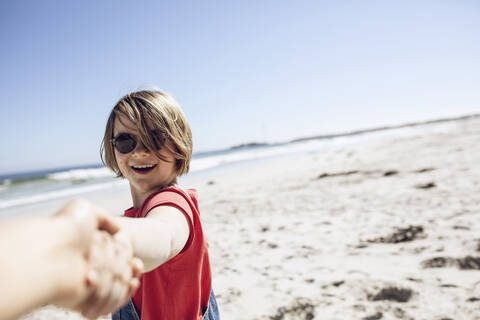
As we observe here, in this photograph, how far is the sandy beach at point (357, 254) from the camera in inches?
86.2

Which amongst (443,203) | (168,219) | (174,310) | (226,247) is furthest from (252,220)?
(168,219)

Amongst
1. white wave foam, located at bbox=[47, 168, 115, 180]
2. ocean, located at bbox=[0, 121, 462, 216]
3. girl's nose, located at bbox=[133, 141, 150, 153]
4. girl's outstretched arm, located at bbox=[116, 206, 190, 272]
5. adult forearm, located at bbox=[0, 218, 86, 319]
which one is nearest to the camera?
adult forearm, located at bbox=[0, 218, 86, 319]

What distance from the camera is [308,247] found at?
3.34m

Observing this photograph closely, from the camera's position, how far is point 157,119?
4.25ft

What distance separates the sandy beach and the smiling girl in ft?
4.19

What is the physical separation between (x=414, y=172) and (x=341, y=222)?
3422mm

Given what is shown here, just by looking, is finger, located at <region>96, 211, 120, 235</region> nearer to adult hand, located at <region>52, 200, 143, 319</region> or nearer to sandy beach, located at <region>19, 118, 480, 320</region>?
adult hand, located at <region>52, 200, 143, 319</region>

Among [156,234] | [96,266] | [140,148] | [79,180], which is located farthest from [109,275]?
[79,180]

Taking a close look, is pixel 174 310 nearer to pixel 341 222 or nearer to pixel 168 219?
pixel 168 219

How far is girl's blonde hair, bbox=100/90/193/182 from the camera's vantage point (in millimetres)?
1277

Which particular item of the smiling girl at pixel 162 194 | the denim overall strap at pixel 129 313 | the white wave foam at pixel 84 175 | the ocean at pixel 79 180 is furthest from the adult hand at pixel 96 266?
the white wave foam at pixel 84 175

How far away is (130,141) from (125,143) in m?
0.03

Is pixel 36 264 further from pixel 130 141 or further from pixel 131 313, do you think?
pixel 131 313

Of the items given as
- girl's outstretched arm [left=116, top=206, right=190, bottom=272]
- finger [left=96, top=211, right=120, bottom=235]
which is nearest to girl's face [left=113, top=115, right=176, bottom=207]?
girl's outstretched arm [left=116, top=206, right=190, bottom=272]
